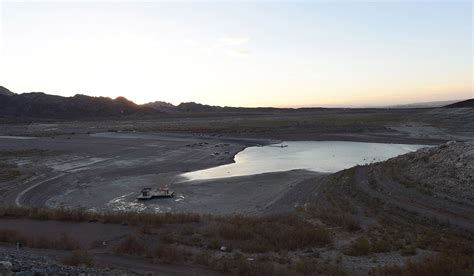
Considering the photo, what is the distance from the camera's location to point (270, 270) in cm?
1168

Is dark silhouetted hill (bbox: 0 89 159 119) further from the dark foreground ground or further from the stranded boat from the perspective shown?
the stranded boat

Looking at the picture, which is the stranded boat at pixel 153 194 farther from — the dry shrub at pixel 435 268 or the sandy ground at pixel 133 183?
the dry shrub at pixel 435 268

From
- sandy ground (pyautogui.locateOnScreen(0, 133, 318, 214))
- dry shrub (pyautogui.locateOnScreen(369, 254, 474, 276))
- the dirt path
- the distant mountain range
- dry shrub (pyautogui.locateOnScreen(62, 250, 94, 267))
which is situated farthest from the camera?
the distant mountain range

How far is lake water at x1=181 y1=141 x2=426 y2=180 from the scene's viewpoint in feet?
126

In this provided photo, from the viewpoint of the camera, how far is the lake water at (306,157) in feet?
126

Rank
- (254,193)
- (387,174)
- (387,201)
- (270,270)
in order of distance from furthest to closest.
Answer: (254,193), (387,174), (387,201), (270,270)

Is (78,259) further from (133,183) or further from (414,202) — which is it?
(133,183)

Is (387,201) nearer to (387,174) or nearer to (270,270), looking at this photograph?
(387,174)

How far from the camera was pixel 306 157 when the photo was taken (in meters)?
46.9

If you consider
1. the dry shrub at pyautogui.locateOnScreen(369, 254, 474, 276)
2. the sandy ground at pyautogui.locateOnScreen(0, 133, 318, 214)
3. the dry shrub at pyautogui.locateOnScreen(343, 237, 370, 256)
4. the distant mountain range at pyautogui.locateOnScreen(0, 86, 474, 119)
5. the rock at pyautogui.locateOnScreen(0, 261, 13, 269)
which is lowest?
the sandy ground at pyautogui.locateOnScreen(0, 133, 318, 214)

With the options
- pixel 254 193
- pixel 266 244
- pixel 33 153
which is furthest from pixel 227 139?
pixel 266 244

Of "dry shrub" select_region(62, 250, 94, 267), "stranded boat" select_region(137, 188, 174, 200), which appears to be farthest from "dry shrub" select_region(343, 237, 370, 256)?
"stranded boat" select_region(137, 188, 174, 200)

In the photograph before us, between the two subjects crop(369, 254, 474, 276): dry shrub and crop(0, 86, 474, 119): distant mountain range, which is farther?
crop(0, 86, 474, 119): distant mountain range

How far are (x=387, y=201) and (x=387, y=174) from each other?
5.45 m
